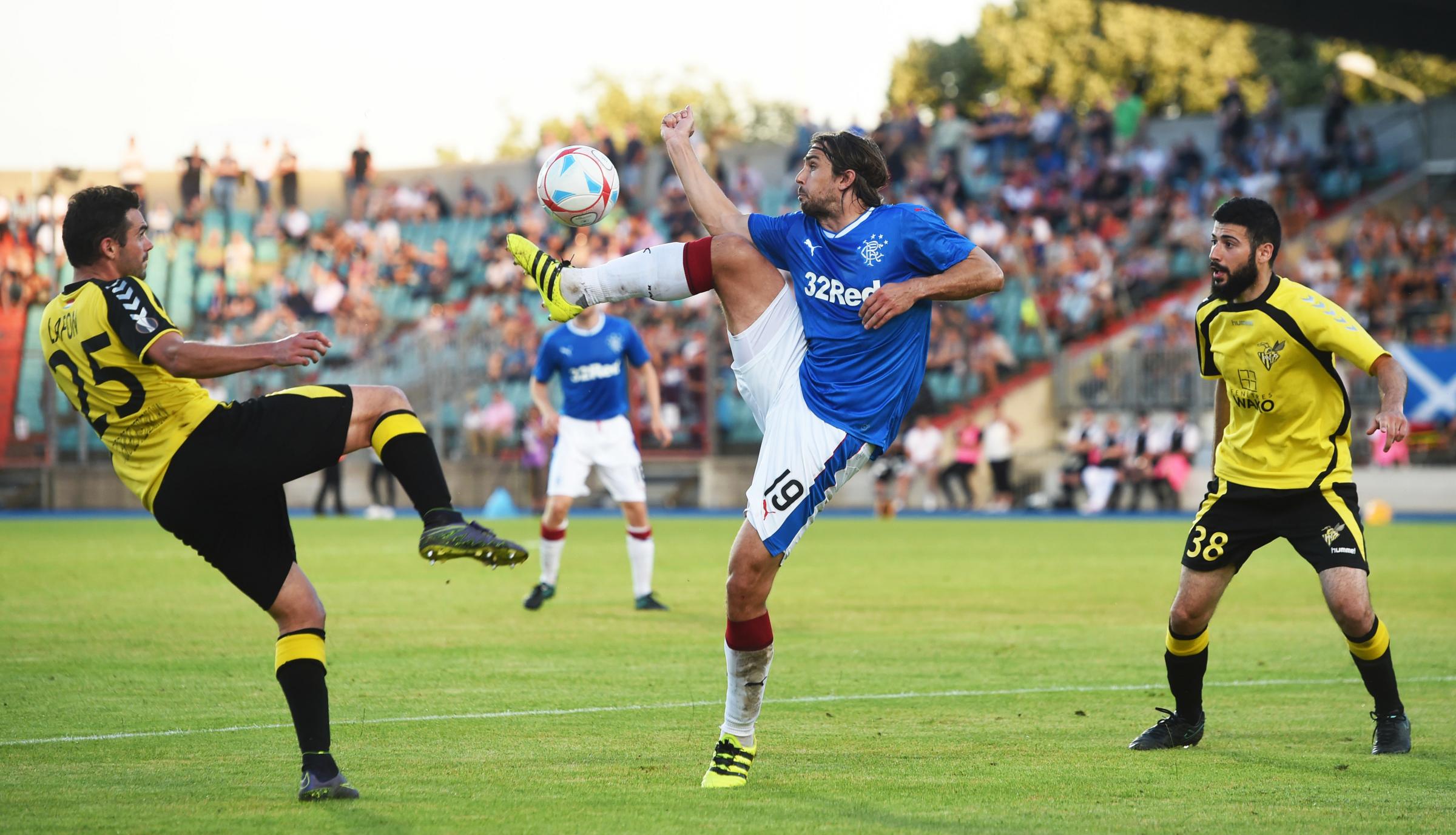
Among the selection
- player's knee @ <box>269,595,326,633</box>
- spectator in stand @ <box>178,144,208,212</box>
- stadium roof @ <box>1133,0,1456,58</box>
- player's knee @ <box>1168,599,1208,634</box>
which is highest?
stadium roof @ <box>1133,0,1456,58</box>

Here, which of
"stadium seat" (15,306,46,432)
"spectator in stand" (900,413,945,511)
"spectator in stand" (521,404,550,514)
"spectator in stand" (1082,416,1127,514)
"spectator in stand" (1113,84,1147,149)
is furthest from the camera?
"spectator in stand" (1113,84,1147,149)

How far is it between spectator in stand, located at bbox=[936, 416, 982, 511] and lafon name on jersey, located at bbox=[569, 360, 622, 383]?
54.3 ft

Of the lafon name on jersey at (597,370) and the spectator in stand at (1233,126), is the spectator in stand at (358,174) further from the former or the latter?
the lafon name on jersey at (597,370)

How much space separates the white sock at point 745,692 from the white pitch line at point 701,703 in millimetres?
1779

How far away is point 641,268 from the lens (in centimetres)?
621

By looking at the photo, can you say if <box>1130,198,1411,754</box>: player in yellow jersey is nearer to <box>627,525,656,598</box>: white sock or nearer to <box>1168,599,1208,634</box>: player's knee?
<box>1168,599,1208,634</box>: player's knee

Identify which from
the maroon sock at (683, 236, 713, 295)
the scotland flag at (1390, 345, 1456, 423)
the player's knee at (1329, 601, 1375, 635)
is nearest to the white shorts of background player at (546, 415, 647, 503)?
the maroon sock at (683, 236, 713, 295)

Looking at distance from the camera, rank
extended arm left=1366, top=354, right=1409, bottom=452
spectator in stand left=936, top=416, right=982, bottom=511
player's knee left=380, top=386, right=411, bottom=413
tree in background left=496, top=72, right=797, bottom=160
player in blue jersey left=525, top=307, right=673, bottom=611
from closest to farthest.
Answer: player's knee left=380, top=386, right=411, bottom=413 < extended arm left=1366, top=354, right=1409, bottom=452 < player in blue jersey left=525, top=307, right=673, bottom=611 < spectator in stand left=936, top=416, right=982, bottom=511 < tree in background left=496, top=72, right=797, bottom=160

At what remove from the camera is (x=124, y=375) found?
18.2 ft

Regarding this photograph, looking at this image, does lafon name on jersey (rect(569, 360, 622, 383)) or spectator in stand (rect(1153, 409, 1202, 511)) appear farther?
spectator in stand (rect(1153, 409, 1202, 511))

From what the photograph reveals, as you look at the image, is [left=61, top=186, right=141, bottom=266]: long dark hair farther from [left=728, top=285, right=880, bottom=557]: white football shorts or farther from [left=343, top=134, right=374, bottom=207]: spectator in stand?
[left=343, top=134, right=374, bottom=207]: spectator in stand

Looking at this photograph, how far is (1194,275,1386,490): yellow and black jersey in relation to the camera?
670cm

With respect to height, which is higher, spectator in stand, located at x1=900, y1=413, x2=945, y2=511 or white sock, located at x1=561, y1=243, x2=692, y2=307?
white sock, located at x1=561, y1=243, x2=692, y2=307

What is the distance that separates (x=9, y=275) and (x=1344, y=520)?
3138cm
